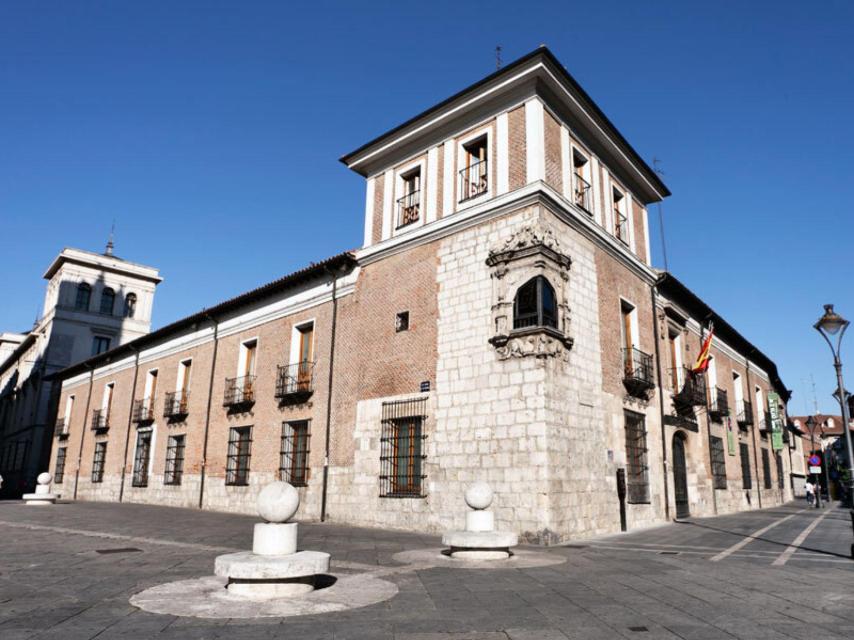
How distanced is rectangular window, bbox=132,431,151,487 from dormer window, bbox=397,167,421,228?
16241 mm

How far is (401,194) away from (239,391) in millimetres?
9263

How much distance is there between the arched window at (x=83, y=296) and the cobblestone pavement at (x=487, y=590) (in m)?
35.5

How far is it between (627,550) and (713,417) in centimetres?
1345

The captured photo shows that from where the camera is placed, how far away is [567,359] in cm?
1309

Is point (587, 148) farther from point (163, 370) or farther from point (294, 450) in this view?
point (163, 370)

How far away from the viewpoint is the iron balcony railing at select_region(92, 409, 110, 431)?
2922 cm

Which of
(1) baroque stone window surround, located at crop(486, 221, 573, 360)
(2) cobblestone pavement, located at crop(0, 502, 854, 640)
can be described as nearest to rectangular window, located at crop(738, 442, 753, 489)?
(2) cobblestone pavement, located at crop(0, 502, 854, 640)

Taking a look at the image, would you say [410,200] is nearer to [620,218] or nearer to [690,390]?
[620,218]

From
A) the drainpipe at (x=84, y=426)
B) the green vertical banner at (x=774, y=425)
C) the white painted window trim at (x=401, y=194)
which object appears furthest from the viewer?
the drainpipe at (x=84, y=426)

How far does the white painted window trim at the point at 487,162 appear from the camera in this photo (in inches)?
574

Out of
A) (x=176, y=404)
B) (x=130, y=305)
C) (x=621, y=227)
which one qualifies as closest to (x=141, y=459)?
(x=176, y=404)

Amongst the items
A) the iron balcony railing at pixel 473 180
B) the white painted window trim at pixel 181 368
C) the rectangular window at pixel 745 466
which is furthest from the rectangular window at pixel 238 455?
the rectangular window at pixel 745 466

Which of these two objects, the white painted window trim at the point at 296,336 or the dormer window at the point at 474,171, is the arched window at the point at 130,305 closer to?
the white painted window trim at the point at 296,336

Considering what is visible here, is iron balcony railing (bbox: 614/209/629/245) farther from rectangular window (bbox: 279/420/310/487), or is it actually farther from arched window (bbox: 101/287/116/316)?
arched window (bbox: 101/287/116/316)
